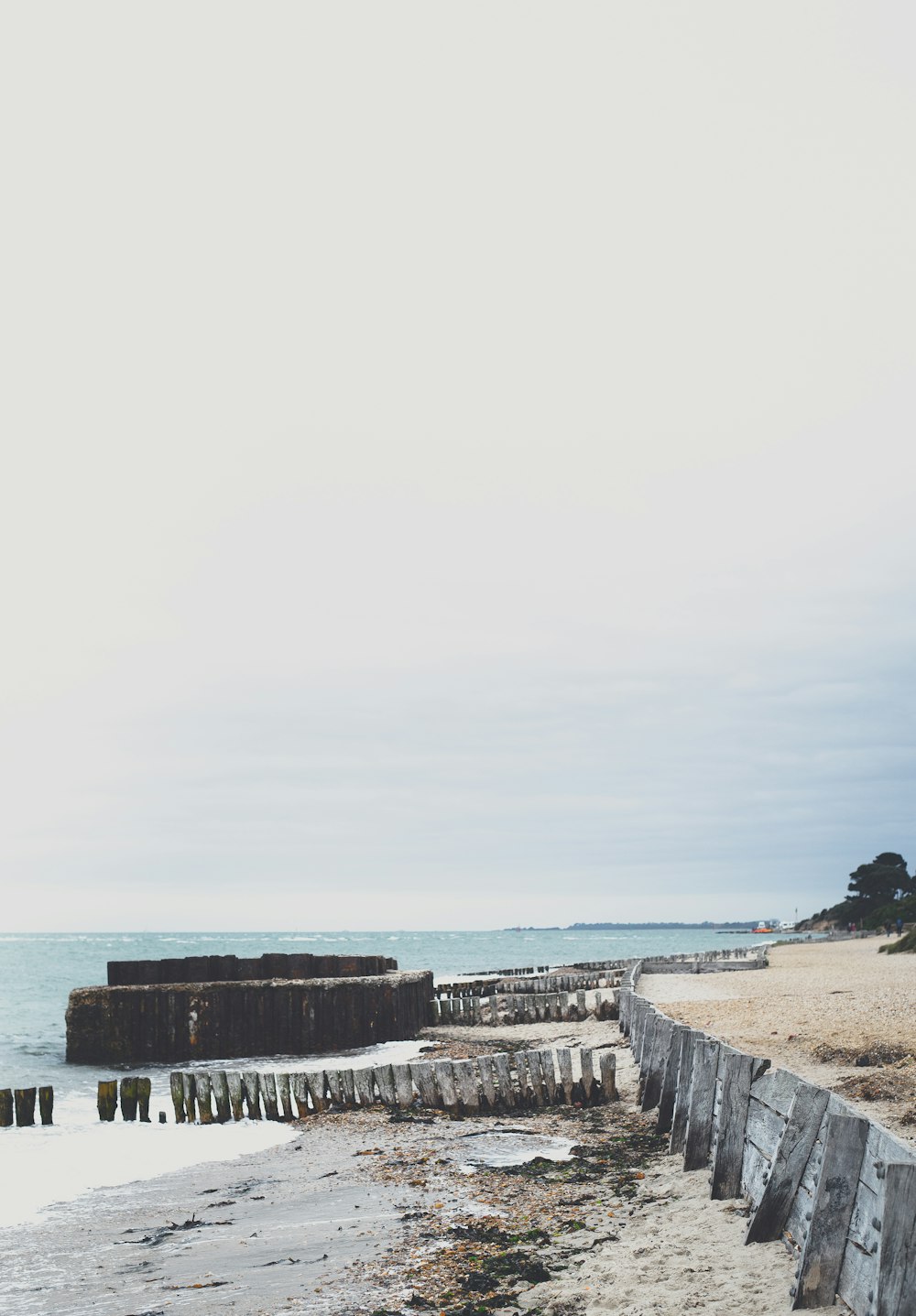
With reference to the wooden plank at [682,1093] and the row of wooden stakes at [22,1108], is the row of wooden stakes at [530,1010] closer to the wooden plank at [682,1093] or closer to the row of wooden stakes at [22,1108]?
the row of wooden stakes at [22,1108]

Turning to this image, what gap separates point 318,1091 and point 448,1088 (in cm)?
185

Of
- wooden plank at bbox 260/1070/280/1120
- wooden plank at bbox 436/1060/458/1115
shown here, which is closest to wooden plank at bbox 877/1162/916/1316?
wooden plank at bbox 436/1060/458/1115

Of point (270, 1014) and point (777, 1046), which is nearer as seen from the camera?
point (777, 1046)

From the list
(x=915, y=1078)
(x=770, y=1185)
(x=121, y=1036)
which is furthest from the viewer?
(x=121, y=1036)

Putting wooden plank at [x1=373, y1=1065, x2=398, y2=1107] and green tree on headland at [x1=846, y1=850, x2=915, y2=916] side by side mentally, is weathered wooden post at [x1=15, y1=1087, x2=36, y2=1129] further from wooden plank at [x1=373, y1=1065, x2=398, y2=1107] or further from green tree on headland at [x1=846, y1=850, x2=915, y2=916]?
green tree on headland at [x1=846, y1=850, x2=915, y2=916]

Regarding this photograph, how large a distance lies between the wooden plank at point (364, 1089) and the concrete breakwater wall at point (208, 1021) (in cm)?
962

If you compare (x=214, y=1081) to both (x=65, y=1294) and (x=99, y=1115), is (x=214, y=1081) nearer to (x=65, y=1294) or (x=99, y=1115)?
(x=99, y=1115)

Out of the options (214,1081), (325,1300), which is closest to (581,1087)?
(214,1081)

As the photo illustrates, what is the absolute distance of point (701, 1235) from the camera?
6930 mm

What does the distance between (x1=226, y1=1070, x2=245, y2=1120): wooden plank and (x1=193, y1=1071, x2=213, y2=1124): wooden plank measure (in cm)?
25

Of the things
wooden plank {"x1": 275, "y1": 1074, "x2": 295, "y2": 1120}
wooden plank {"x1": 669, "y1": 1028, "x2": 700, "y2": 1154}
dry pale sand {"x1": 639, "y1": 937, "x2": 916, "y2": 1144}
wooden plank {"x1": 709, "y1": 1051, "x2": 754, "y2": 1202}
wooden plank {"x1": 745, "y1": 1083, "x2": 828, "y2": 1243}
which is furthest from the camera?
wooden plank {"x1": 275, "y1": 1074, "x2": 295, "y2": 1120}

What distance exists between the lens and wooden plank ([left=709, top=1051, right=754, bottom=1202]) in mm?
7277

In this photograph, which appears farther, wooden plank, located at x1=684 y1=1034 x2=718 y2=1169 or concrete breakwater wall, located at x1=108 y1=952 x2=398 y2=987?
concrete breakwater wall, located at x1=108 y1=952 x2=398 y2=987

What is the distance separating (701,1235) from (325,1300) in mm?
2394
